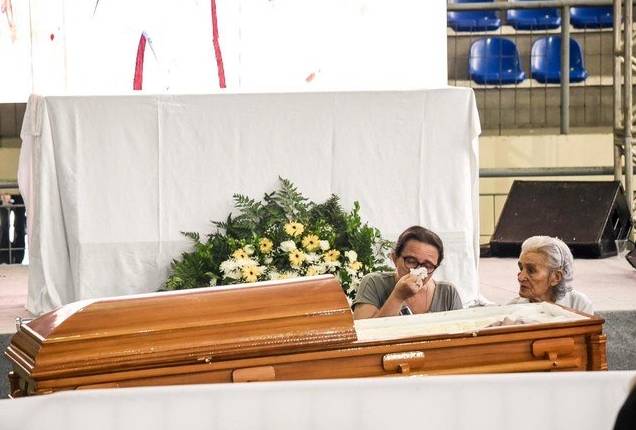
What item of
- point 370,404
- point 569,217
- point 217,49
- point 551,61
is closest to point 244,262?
point 217,49

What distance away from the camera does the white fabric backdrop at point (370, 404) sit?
2250mm

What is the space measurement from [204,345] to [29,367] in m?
0.49

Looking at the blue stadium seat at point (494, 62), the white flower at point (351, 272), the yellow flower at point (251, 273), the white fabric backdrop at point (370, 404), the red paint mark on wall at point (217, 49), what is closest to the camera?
the white fabric backdrop at point (370, 404)

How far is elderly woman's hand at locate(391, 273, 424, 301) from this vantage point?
4.21 m

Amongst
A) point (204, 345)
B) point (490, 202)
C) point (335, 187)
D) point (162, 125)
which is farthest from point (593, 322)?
point (490, 202)

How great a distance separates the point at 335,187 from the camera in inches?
231

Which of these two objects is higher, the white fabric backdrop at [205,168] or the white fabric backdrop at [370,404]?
the white fabric backdrop at [205,168]

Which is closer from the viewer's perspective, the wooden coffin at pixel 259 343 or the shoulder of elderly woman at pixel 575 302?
the wooden coffin at pixel 259 343

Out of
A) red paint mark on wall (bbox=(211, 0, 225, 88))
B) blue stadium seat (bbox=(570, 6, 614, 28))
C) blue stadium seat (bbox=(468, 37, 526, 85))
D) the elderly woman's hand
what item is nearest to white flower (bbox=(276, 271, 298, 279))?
the elderly woman's hand

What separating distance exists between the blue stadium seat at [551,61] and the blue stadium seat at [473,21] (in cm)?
44

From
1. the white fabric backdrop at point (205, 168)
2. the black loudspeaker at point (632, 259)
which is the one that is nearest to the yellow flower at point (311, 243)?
the white fabric backdrop at point (205, 168)

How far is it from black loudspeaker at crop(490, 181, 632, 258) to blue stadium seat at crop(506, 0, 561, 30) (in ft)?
12.3

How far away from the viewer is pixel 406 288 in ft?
13.9

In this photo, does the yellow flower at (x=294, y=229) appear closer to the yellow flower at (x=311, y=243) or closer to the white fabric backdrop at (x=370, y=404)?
the yellow flower at (x=311, y=243)
